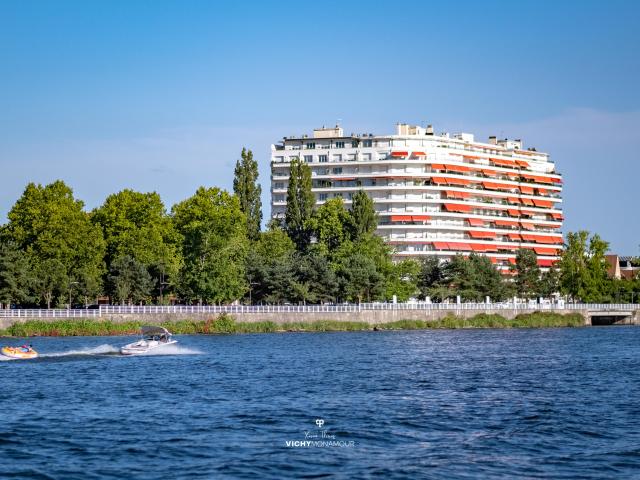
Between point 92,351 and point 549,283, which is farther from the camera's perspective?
point 549,283

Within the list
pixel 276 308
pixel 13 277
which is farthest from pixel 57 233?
pixel 276 308

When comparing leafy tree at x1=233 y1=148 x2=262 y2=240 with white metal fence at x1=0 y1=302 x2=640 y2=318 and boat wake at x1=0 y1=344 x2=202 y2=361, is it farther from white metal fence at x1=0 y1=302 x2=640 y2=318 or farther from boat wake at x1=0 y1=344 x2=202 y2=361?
boat wake at x1=0 y1=344 x2=202 y2=361

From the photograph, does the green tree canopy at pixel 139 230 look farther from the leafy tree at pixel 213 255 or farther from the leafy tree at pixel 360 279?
the leafy tree at pixel 360 279

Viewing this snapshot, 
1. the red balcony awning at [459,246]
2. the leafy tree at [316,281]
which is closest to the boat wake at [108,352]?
the leafy tree at [316,281]

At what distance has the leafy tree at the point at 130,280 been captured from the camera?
127000 millimetres

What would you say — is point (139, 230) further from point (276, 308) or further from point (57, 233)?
point (276, 308)

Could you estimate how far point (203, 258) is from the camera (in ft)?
421

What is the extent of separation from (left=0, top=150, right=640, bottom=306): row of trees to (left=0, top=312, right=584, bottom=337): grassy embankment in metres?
7.62

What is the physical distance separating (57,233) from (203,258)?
60.3 ft

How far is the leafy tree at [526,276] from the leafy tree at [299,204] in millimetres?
33687

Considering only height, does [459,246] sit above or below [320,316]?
above

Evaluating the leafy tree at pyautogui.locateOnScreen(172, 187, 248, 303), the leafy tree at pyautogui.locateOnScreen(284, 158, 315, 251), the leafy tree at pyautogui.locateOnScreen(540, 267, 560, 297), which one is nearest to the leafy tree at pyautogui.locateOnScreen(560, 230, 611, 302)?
the leafy tree at pyautogui.locateOnScreen(540, 267, 560, 297)

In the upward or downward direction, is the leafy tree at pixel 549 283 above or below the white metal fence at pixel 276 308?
Result: above

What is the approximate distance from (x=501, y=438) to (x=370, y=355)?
42.8 metres
